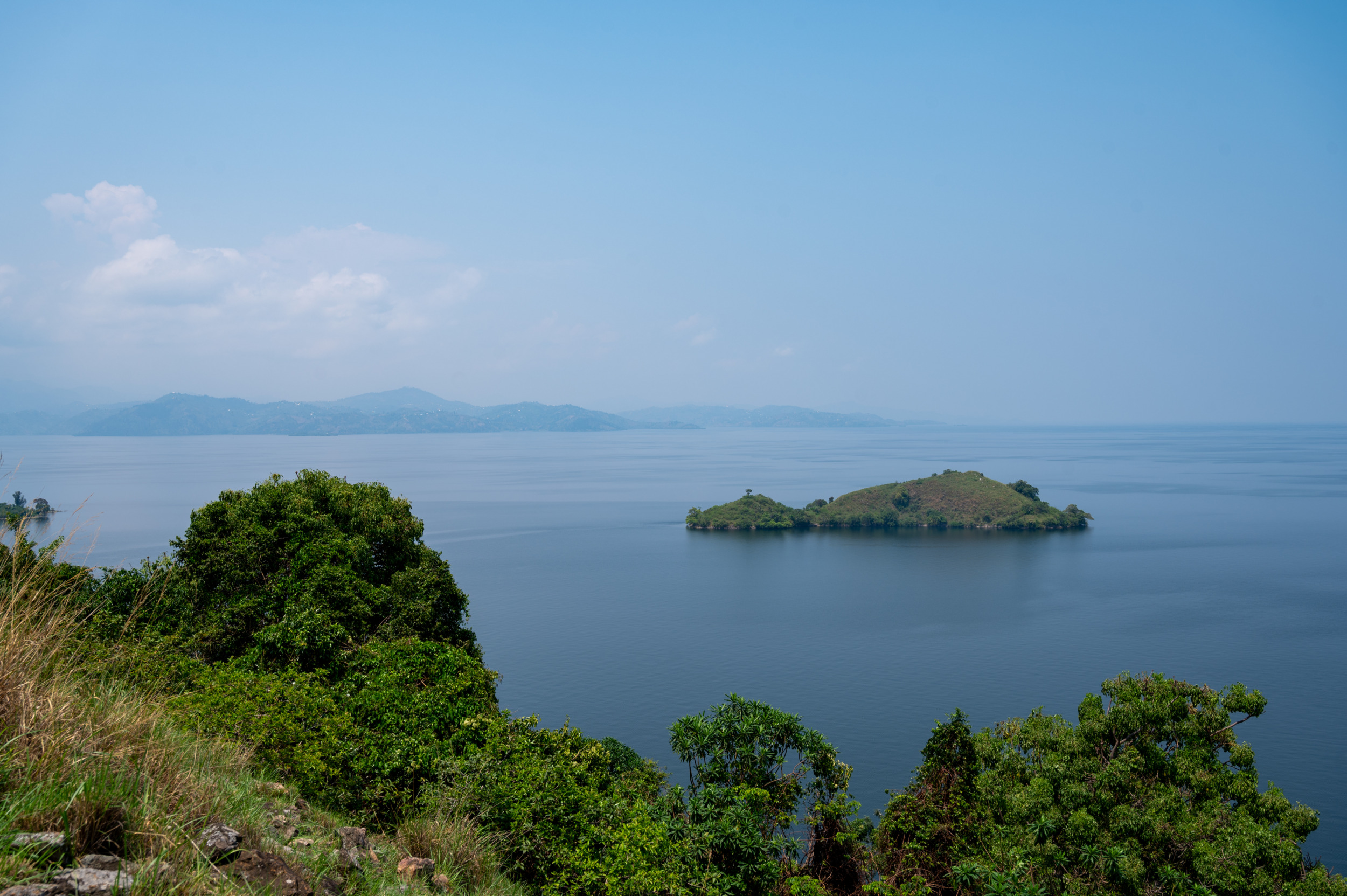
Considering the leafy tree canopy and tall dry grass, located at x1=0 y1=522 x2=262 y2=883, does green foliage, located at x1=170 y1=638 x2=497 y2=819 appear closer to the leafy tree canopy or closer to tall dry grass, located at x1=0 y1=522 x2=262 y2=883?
tall dry grass, located at x1=0 y1=522 x2=262 y2=883

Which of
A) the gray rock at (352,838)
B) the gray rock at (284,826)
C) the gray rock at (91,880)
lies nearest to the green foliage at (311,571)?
the gray rock at (352,838)

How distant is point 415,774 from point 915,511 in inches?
4644

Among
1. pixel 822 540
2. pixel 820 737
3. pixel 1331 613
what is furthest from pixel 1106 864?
pixel 822 540

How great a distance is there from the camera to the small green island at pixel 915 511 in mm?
115438

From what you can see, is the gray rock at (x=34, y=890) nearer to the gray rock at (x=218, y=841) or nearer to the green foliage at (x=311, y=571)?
the gray rock at (x=218, y=841)

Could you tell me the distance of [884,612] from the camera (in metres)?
70.8

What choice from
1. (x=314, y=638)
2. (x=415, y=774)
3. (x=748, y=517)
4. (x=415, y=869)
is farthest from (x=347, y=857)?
(x=748, y=517)

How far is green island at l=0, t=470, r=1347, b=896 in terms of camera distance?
15.1ft

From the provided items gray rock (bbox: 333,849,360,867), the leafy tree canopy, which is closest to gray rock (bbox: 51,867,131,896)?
gray rock (bbox: 333,849,360,867)

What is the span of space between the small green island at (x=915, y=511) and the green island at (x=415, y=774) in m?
92.5

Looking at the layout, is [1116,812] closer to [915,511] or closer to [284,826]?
[284,826]

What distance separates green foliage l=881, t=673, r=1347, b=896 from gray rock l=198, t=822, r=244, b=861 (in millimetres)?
12270

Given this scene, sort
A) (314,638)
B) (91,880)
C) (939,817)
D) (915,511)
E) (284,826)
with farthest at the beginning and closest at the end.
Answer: (915,511)
(939,817)
(314,638)
(284,826)
(91,880)

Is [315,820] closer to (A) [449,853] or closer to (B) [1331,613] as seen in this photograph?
(A) [449,853]
